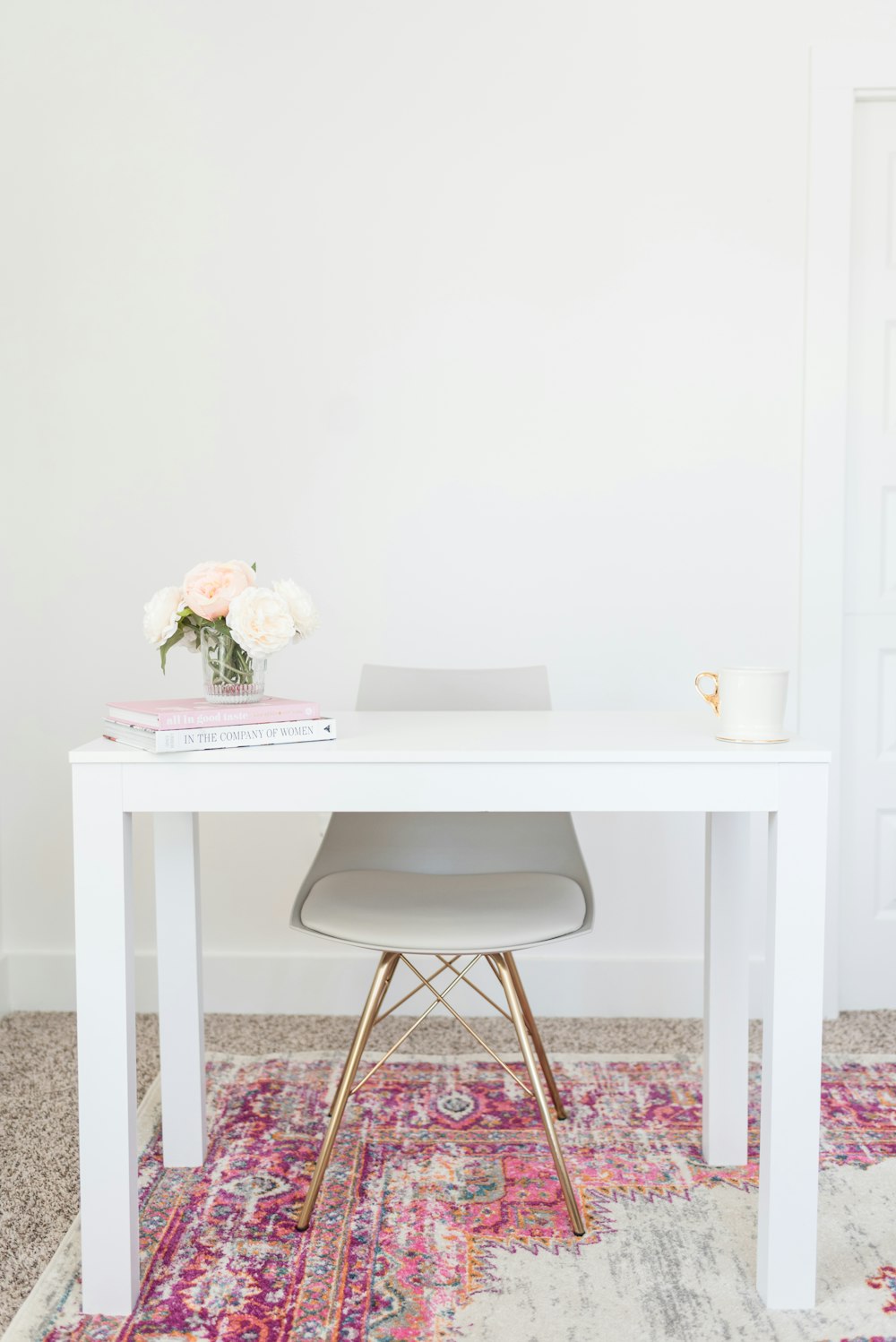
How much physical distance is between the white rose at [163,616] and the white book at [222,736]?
0.14 meters

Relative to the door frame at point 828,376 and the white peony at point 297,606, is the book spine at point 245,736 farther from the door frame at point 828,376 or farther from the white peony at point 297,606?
the door frame at point 828,376

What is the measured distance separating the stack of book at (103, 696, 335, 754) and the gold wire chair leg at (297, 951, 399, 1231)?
40 cm

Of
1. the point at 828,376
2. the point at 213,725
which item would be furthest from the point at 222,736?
the point at 828,376

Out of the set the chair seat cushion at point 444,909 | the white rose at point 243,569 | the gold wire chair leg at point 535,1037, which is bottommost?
the gold wire chair leg at point 535,1037

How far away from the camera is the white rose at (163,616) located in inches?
61.2

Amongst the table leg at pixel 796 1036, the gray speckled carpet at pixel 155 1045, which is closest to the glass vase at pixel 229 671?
the table leg at pixel 796 1036

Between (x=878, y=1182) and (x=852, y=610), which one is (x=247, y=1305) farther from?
(x=852, y=610)

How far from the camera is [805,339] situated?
254 centimetres

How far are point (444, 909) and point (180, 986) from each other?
18.0 inches

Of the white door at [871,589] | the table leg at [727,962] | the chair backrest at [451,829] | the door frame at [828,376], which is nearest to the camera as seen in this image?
the table leg at [727,962]

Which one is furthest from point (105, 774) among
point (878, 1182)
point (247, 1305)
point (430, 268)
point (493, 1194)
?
point (430, 268)

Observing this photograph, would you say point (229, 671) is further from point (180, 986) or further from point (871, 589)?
point (871, 589)

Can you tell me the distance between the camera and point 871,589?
2.64 m

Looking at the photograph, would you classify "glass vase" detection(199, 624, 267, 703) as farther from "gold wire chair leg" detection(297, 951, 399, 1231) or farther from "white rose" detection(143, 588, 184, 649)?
"gold wire chair leg" detection(297, 951, 399, 1231)
